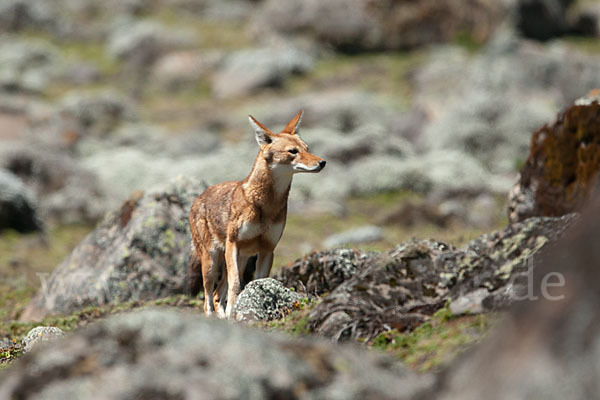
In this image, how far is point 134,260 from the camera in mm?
10586

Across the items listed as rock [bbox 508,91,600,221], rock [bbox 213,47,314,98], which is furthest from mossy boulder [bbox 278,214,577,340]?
rock [bbox 213,47,314,98]

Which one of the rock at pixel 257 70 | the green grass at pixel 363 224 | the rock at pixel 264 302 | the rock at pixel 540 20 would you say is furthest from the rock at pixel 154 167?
the rock at pixel 540 20

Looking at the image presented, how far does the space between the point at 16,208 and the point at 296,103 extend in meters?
15.8

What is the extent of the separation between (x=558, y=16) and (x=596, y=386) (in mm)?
37287

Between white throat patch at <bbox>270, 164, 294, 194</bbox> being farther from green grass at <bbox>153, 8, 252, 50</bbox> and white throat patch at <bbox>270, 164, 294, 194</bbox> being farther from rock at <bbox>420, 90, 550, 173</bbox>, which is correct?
green grass at <bbox>153, 8, 252, 50</bbox>

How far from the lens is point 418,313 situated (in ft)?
18.6

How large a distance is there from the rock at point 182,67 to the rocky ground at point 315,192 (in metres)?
0.16

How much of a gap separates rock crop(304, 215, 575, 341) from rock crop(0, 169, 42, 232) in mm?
13445

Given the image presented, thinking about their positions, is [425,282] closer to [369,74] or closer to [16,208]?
[16,208]

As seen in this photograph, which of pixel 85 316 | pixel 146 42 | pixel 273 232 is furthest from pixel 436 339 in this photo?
pixel 146 42

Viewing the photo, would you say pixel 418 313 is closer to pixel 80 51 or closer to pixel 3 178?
pixel 3 178

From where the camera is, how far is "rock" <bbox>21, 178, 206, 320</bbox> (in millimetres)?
10484

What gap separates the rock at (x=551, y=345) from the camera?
2.77m

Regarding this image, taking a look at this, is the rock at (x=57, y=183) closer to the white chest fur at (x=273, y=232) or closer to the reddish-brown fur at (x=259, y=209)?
the reddish-brown fur at (x=259, y=209)
